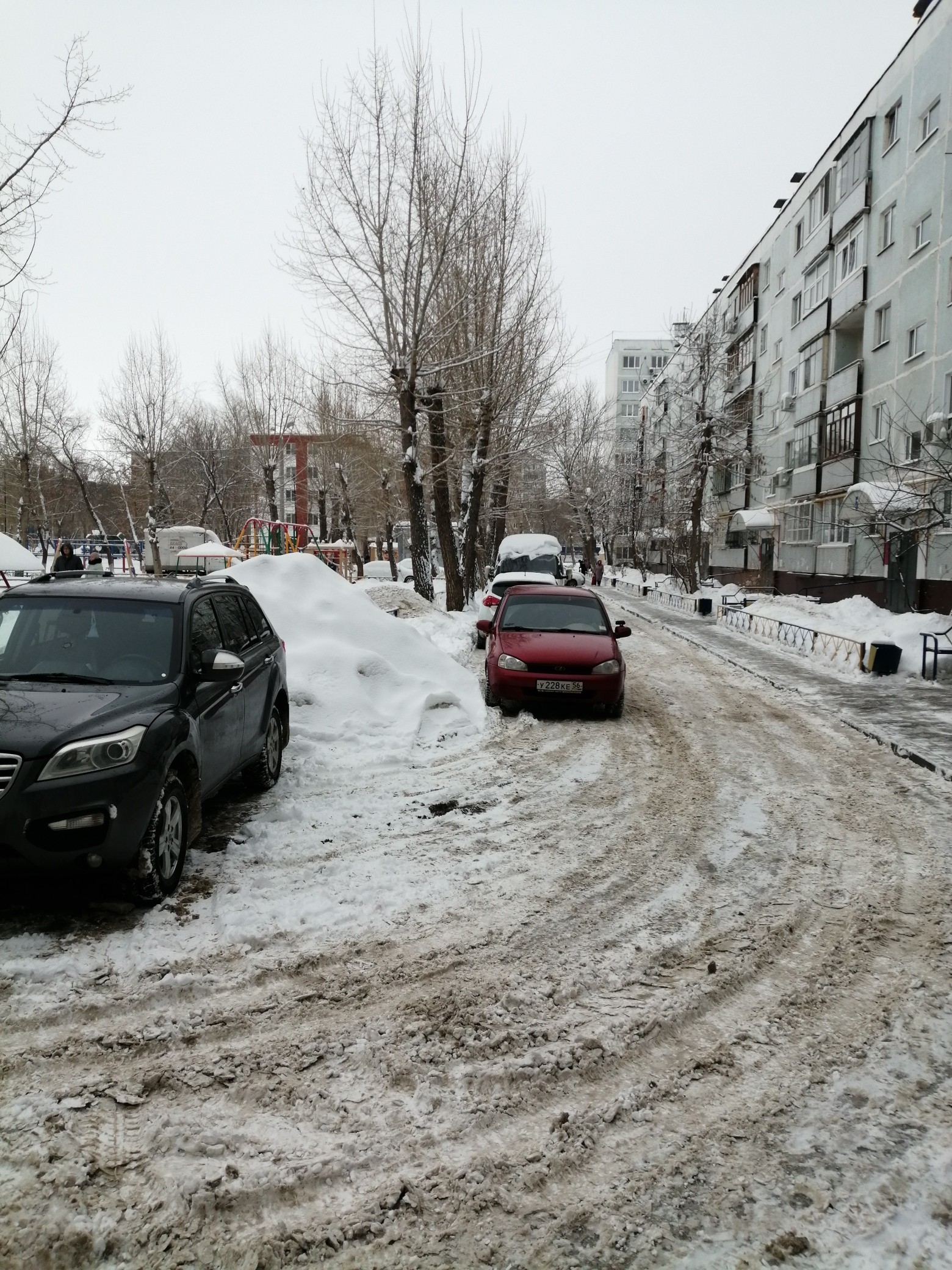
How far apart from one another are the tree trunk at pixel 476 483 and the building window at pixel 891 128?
15522 millimetres

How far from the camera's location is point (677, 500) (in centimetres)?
4750

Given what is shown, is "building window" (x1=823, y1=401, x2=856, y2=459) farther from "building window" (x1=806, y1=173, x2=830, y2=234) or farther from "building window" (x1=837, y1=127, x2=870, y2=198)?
"building window" (x1=806, y1=173, x2=830, y2=234)

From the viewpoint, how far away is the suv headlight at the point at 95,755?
13.2 feet

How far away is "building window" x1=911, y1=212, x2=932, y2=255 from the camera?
2325cm

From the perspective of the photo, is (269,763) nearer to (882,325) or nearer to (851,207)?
(882,325)

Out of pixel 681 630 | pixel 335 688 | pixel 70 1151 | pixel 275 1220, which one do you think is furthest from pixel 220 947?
pixel 681 630

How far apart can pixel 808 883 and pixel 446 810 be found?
2.64 meters

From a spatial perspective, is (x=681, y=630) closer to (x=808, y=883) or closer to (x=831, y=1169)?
(x=808, y=883)

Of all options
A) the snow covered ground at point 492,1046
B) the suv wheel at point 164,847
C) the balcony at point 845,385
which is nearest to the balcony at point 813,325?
the balcony at point 845,385

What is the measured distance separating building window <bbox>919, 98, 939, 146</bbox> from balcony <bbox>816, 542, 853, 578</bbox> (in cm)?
1188

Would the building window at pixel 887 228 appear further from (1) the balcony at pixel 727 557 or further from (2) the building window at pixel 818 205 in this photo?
(1) the balcony at pixel 727 557

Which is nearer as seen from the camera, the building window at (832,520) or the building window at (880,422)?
the building window at (880,422)

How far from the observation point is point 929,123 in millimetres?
23516

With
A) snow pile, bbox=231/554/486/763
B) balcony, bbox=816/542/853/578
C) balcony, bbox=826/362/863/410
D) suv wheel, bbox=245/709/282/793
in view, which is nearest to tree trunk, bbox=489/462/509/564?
balcony, bbox=816/542/853/578
